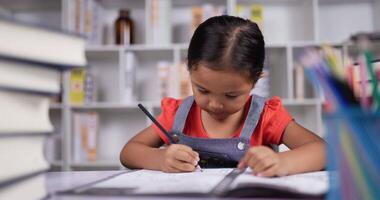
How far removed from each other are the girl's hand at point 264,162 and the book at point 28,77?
30 centimetres

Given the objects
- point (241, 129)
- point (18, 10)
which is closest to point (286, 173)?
point (241, 129)

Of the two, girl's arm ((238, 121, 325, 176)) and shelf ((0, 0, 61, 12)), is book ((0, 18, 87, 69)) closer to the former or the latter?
girl's arm ((238, 121, 325, 176))

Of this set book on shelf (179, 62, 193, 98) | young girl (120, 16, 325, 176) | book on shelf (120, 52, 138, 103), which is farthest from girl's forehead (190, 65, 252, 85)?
book on shelf (120, 52, 138, 103)

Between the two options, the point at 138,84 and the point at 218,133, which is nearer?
the point at 218,133

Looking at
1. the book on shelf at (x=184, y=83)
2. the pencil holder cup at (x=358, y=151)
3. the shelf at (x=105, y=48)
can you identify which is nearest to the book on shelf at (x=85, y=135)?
the shelf at (x=105, y=48)

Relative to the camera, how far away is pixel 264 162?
24.0 inches

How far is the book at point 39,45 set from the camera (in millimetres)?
387

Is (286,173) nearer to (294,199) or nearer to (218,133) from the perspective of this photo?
(294,199)

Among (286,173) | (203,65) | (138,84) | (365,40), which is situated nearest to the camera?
(365,40)

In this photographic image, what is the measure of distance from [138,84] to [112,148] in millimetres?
418

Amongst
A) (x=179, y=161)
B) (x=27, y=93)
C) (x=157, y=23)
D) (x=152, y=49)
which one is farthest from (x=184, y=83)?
(x=27, y=93)

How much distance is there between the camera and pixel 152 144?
117 cm

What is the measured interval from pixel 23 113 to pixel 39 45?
0.07 meters

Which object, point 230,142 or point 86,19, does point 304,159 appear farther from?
point 86,19
